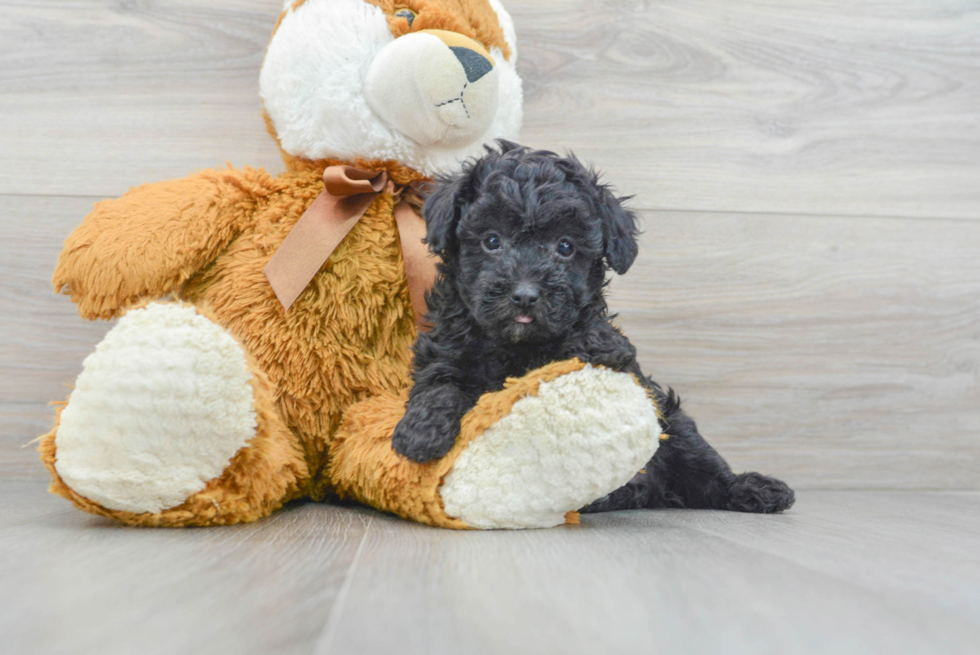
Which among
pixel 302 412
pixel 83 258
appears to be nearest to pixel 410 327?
pixel 302 412

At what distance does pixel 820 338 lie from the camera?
1.48 metres

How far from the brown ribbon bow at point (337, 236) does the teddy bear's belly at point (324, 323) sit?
2 centimetres

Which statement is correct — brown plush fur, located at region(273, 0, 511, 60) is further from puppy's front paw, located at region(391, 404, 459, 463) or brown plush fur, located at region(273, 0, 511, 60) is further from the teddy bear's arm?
puppy's front paw, located at region(391, 404, 459, 463)

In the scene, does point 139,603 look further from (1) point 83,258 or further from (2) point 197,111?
(2) point 197,111

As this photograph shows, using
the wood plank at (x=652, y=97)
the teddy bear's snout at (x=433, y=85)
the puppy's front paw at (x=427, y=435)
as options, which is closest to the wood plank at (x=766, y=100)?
the wood plank at (x=652, y=97)

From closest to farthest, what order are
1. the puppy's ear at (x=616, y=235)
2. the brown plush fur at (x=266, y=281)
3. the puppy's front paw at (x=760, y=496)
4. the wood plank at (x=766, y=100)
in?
the puppy's ear at (x=616, y=235) → the brown plush fur at (x=266, y=281) → the puppy's front paw at (x=760, y=496) → the wood plank at (x=766, y=100)

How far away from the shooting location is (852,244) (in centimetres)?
149

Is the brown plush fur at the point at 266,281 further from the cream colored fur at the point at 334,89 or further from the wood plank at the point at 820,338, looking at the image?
the wood plank at the point at 820,338

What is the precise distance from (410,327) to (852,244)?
97cm

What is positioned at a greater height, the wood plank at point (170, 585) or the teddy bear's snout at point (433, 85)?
the teddy bear's snout at point (433, 85)

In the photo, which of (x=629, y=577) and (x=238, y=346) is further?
(x=238, y=346)

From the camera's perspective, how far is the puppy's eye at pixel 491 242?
0.87m

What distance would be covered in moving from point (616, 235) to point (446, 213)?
213 millimetres

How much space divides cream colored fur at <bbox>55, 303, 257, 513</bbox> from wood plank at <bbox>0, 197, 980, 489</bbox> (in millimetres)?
842
